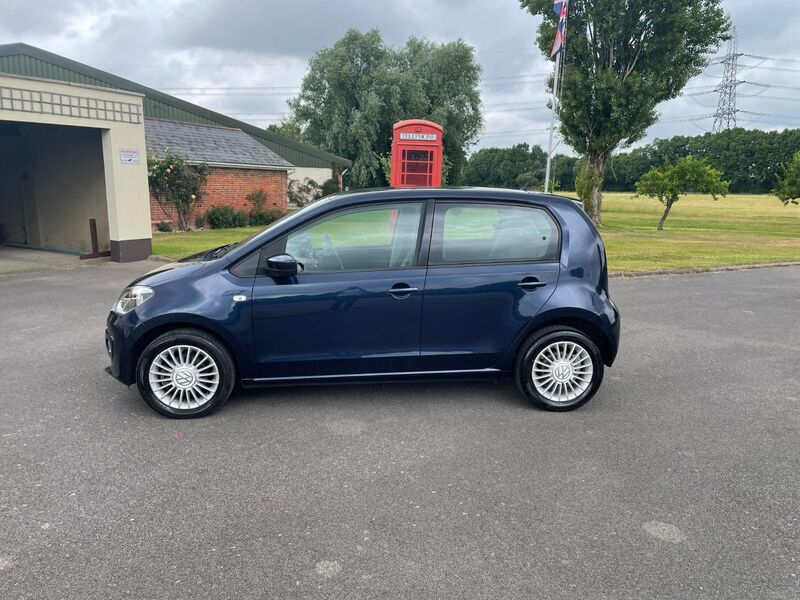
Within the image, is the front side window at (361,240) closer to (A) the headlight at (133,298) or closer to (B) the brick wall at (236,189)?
(A) the headlight at (133,298)

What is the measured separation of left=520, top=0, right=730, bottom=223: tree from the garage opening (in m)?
19.0

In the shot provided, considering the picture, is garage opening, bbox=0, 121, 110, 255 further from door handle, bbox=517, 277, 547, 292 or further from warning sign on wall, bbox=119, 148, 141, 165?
door handle, bbox=517, 277, 547, 292

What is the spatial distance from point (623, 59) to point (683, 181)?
593cm

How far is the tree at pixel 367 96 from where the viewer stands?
1416 inches

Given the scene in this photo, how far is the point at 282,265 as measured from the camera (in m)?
4.15

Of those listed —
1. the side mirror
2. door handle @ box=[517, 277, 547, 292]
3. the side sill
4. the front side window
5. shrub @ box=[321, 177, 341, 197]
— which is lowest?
the side sill

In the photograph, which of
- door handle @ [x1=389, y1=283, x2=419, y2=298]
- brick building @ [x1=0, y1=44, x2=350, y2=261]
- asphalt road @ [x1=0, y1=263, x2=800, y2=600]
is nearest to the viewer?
asphalt road @ [x1=0, y1=263, x2=800, y2=600]


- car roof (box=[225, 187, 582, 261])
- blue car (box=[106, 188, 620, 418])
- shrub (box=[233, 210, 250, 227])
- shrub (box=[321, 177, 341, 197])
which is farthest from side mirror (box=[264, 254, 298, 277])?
shrub (box=[321, 177, 341, 197])

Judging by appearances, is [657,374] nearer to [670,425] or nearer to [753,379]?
[753,379]

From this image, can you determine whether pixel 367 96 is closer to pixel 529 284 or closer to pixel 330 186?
pixel 330 186

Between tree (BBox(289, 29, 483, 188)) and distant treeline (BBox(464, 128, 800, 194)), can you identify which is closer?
tree (BBox(289, 29, 483, 188))

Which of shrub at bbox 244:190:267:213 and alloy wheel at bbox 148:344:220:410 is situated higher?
shrub at bbox 244:190:267:213

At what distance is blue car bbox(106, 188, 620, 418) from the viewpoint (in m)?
4.21

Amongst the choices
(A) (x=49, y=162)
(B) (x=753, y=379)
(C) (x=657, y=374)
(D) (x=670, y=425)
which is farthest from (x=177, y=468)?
(A) (x=49, y=162)
